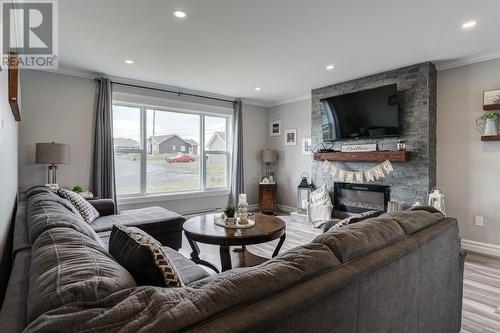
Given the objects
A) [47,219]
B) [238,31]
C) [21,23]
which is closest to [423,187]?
[238,31]

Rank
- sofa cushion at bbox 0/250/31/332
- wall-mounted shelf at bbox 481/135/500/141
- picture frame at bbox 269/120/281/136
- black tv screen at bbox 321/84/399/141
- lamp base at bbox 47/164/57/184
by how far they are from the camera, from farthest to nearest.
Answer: picture frame at bbox 269/120/281/136 → black tv screen at bbox 321/84/399/141 → lamp base at bbox 47/164/57/184 → wall-mounted shelf at bbox 481/135/500/141 → sofa cushion at bbox 0/250/31/332

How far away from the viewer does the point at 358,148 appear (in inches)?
171

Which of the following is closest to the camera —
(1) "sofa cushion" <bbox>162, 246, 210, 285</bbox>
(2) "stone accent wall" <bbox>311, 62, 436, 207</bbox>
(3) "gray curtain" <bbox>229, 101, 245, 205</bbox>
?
(1) "sofa cushion" <bbox>162, 246, 210, 285</bbox>

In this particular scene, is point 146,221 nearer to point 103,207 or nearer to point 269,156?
point 103,207

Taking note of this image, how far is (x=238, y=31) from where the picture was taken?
2.76 m

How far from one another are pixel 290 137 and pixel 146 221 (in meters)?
3.76

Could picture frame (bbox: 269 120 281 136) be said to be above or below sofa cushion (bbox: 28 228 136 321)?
above

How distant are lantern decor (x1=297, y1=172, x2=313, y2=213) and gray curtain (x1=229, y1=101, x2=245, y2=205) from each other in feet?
4.12

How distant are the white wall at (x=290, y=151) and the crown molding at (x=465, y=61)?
7.62ft

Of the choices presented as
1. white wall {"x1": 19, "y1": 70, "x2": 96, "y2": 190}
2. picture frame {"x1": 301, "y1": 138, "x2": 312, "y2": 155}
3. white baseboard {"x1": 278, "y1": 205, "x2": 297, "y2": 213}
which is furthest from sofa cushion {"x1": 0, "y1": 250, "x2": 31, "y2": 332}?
white baseboard {"x1": 278, "y1": 205, "x2": 297, "y2": 213}

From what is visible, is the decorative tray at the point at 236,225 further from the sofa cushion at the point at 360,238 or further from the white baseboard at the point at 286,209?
the white baseboard at the point at 286,209

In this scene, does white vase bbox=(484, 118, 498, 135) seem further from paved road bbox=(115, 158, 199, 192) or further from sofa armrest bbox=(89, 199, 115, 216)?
sofa armrest bbox=(89, 199, 115, 216)

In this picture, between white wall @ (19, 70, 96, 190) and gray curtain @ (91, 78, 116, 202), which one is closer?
white wall @ (19, 70, 96, 190)

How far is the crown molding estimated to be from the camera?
331cm
